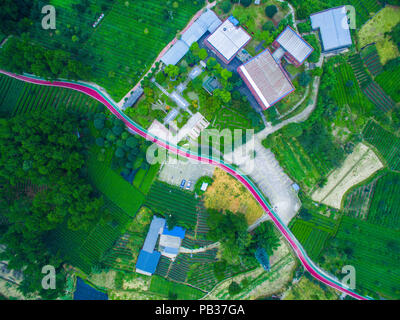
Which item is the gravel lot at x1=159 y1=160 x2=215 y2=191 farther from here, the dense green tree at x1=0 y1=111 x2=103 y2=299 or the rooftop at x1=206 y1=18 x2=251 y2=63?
the rooftop at x1=206 y1=18 x2=251 y2=63

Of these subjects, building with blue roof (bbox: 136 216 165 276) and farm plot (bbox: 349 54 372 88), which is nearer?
building with blue roof (bbox: 136 216 165 276)

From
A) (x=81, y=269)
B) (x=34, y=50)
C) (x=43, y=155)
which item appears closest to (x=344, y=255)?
(x=81, y=269)

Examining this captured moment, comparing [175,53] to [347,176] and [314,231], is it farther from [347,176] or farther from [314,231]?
[314,231]

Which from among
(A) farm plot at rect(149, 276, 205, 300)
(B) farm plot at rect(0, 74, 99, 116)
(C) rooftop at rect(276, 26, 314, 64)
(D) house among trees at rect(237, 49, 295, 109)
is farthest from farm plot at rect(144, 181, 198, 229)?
(C) rooftop at rect(276, 26, 314, 64)

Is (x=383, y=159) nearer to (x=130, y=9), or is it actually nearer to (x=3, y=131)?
(x=130, y=9)

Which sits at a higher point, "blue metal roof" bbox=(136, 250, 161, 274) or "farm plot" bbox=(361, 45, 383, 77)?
"farm plot" bbox=(361, 45, 383, 77)

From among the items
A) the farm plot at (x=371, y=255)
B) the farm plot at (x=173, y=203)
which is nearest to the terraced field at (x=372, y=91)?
the farm plot at (x=371, y=255)

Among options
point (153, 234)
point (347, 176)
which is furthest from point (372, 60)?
point (153, 234)
